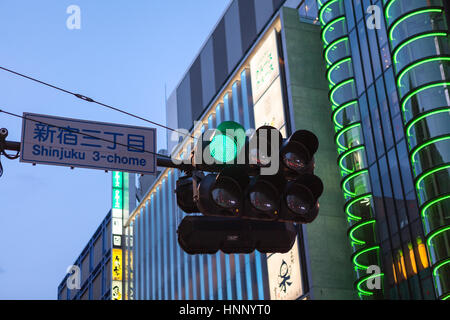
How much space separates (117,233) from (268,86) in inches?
1151

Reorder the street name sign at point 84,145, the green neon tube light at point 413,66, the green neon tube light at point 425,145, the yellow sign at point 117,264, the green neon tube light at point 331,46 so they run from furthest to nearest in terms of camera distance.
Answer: the yellow sign at point 117,264 < the green neon tube light at point 331,46 < the green neon tube light at point 413,66 < the green neon tube light at point 425,145 < the street name sign at point 84,145

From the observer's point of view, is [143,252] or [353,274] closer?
[353,274]

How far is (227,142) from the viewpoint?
6.73m

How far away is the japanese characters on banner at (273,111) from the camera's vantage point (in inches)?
1243

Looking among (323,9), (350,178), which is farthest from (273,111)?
(350,178)

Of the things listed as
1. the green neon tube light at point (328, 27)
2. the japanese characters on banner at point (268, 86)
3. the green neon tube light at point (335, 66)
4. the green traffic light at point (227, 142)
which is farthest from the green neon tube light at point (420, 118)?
the green traffic light at point (227, 142)

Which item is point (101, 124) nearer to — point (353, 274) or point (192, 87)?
point (353, 274)

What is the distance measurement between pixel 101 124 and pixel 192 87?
42855 millimetres

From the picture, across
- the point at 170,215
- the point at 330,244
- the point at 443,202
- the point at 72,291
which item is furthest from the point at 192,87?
the point at 72,291

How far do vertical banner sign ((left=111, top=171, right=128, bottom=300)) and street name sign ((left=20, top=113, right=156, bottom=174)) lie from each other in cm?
5140

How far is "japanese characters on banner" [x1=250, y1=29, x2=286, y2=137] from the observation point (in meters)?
35.2

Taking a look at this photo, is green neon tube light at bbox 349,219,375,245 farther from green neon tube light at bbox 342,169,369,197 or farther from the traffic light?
the traffic light
